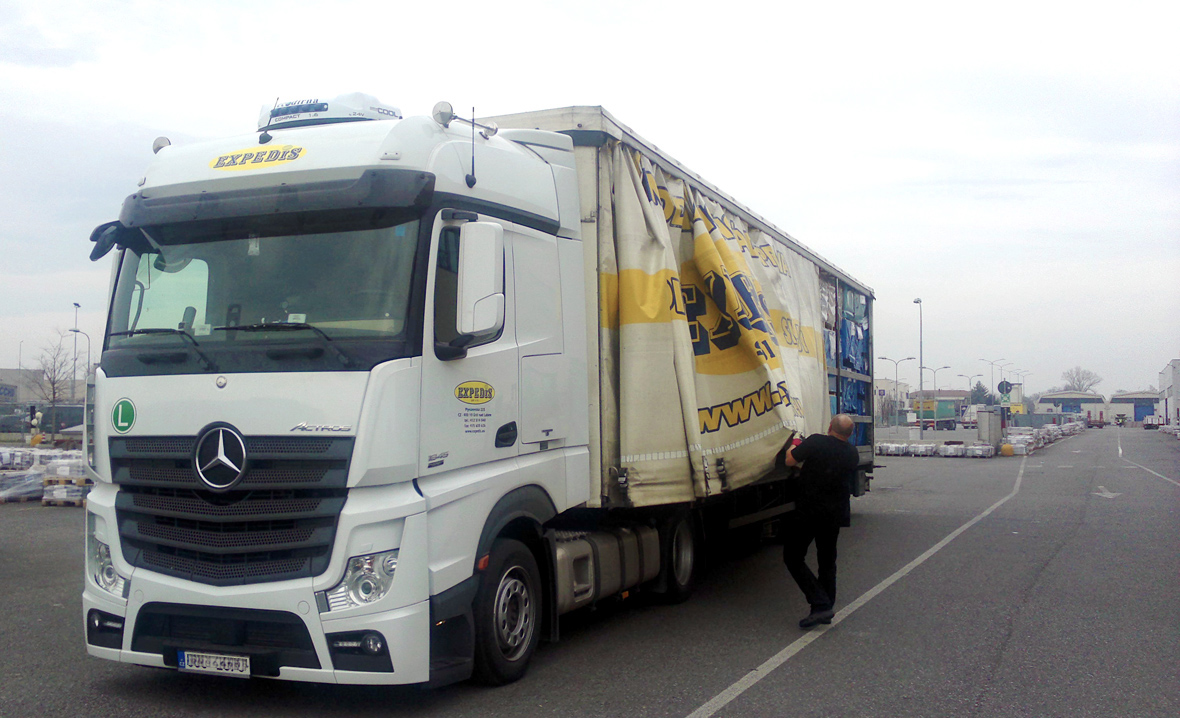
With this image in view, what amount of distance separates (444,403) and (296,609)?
4.26 ft

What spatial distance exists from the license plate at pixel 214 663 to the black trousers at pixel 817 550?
14.0 ft

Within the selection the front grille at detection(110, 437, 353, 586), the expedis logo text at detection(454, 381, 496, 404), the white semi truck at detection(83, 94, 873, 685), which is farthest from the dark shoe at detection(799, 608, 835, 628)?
the front grille at detection(110, 437, 353, 586)

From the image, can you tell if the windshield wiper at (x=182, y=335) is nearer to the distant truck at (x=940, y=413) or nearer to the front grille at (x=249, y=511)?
the front grille at (x=249, y=511)

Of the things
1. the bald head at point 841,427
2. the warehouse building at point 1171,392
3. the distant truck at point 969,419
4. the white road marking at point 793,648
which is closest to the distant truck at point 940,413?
the distant truck at point 969,419

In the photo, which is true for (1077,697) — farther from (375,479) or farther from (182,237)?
(182,237)

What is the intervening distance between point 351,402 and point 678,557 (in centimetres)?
442

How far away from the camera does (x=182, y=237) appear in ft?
17.2

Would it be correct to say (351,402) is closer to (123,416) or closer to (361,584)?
(361,584)

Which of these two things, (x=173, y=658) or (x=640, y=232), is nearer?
(x=173, y=658)

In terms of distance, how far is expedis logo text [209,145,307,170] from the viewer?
17.0 ft

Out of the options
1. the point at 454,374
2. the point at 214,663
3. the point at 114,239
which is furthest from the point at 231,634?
the point at 114,239

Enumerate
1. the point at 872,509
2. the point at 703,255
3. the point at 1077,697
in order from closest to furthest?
the point at 1077,697, the point at 703,255, the point at 872,509

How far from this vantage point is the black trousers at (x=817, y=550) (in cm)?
718

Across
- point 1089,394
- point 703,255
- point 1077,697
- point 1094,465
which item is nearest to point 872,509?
point 703,255
